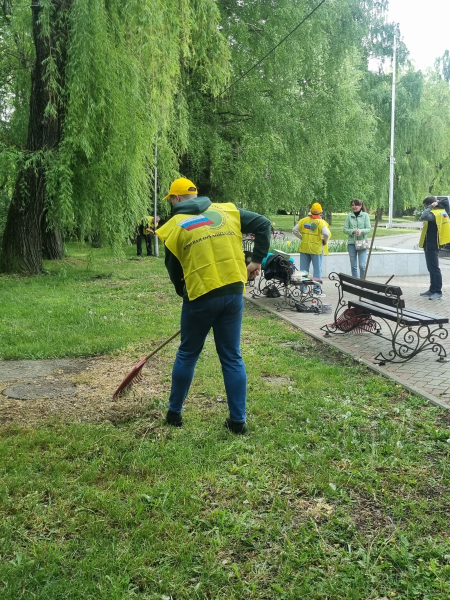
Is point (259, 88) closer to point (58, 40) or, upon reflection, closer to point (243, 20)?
point (243, 20)

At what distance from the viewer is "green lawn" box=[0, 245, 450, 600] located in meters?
2.67

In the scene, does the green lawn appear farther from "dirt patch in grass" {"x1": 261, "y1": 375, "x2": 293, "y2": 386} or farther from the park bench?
the park bench

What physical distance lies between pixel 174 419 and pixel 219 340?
0.73 meters

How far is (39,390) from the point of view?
5.29 meters

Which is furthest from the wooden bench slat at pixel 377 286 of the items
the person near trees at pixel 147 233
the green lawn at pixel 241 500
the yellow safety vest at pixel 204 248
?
the person near trees at pixel 147 233

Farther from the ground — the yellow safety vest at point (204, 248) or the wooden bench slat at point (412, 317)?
the yellow safety vest at point (204, 248)

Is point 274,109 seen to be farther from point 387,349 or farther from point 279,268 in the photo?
point 387,349

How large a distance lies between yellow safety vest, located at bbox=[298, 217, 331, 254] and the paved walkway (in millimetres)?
993

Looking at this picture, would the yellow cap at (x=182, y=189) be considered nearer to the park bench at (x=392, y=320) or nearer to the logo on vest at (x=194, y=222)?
the logo on vest at (x=194, y=222)

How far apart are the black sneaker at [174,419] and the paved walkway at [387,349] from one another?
2254 millimetres

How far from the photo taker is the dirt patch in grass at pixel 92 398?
15.1 ft

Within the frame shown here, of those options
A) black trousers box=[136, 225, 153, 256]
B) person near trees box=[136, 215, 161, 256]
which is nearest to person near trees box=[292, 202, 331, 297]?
person near trees box=[136, 215, 161, 256]

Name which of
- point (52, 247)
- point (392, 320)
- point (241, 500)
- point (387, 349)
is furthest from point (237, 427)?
point (52, 247)

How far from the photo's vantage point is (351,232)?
35.7 feet
